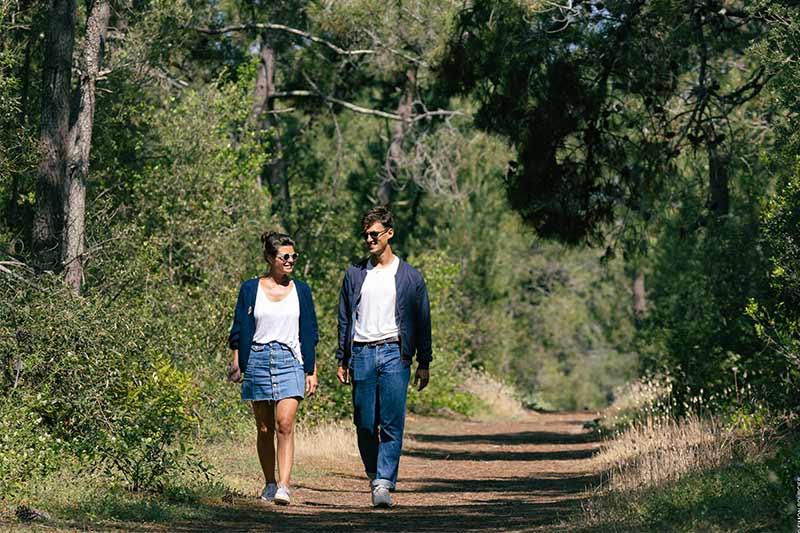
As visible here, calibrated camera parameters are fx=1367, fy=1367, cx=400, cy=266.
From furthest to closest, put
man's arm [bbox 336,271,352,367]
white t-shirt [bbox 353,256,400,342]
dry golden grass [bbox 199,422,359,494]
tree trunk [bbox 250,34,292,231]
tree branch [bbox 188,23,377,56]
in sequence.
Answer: tree trunk [bbox 250,34,292,231]
tree branch [bbox 188,23,377,56]
dry golden grass [bbox 199,422,359,494]
man's arm [bbox 336,271,352,367]
white t-shirt [bbox 353,256,400,342]

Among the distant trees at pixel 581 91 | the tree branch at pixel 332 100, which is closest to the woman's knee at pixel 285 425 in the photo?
the distant trees at pixel 581 91

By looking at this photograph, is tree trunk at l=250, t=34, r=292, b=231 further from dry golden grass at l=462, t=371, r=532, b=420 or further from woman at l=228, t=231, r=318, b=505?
woman at l=228, t=231, r=318, b=505

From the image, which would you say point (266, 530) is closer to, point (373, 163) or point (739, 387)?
point (739, 387)

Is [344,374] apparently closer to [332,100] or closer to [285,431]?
[285,431]

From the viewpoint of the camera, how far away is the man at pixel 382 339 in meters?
11.1

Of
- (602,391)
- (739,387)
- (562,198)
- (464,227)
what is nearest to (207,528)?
(562,198)

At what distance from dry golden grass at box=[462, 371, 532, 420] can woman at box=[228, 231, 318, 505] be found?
22240 mm

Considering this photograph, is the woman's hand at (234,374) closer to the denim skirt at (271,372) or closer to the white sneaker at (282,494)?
the denim skirt at (271,372)

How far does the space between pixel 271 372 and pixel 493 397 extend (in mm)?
25521

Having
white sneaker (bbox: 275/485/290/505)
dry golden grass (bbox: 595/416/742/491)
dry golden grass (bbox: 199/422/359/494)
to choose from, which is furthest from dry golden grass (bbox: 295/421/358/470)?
white sneaker (bbox: 275/485/290/505)

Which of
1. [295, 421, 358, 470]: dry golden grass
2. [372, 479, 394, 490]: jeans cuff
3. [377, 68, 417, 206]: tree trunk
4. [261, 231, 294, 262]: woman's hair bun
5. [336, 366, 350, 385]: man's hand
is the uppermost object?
[377, 68, 417, 206]: tree trunk

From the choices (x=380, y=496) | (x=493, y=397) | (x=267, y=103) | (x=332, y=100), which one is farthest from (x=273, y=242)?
(x=493, y=397)

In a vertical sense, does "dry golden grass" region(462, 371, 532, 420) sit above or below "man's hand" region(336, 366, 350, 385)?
below

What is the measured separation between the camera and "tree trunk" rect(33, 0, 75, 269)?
15.2 meters
